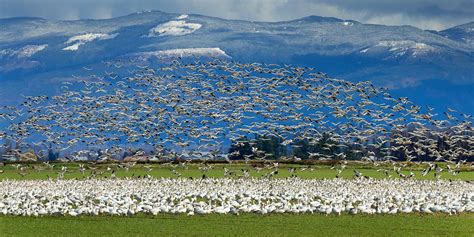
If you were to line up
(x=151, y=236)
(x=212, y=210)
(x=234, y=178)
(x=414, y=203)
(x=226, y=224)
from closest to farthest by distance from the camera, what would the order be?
(x=151, y=236) → (x=226, y=224) → (x=212, y=210) → (x=414, y=203) → (x=234, y=178)

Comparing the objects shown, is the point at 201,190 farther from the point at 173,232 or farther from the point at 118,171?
the point at 118,171

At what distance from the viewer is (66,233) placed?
35.9 m

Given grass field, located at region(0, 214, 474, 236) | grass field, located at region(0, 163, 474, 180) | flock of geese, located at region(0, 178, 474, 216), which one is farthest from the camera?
grass field, located at region(0, 163, 474, 180)

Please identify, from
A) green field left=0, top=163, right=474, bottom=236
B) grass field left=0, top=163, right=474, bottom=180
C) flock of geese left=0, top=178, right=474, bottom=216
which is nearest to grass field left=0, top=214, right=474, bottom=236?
green field left=0, top=163, right=474, bottom=236

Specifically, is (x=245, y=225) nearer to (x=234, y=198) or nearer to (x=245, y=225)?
(x=245, y=225)

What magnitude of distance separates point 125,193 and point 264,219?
13546mm

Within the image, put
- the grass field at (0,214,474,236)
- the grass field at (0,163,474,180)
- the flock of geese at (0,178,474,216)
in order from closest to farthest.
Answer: the grass field at (0,214,474,236)
the flock of geese at (0,178,474,216)
the grass field at (0,163,474,180)

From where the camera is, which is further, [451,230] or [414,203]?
[414,203]

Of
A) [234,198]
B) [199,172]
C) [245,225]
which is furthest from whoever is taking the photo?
[199,172]

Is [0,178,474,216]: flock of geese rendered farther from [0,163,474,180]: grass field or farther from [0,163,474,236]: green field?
[0,163,474,180]: grass field

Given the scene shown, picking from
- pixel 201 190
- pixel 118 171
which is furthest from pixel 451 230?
pixel 118 171

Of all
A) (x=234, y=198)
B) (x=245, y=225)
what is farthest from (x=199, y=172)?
(x=245, y=225)

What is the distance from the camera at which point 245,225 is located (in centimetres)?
3825

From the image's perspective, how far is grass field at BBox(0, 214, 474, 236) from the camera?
3584 centimetres
